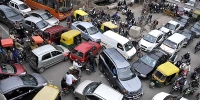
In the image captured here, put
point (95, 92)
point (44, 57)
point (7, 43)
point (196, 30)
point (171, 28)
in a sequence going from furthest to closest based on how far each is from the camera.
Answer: point (196, 30) → point (171, 28) → point (7, 43) → point (44, 57) → point (95, 92)

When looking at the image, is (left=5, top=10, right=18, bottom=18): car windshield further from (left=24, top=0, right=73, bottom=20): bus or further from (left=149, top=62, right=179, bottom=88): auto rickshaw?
(left=149, top=62, right=179, bottom=88): auto rickshaw

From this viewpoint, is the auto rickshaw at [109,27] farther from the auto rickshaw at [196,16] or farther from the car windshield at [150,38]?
the auto rickshaw at [196,16]

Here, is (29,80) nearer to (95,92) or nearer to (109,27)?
(95,92)

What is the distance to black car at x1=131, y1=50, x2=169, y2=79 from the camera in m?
15.3

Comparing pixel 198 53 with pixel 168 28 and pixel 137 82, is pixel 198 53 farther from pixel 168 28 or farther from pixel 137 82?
pixel 137 82

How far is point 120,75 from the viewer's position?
13594 millimetres

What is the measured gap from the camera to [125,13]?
87.3ft

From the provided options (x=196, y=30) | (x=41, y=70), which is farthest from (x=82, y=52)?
(x=196, y=30)

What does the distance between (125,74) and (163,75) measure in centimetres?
294

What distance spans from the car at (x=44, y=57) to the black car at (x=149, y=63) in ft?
19.2

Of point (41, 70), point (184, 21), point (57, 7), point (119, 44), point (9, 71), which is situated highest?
point (57, 7)

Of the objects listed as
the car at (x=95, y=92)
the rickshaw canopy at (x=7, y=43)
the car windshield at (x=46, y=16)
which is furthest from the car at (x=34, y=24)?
the car at (x=95, y=92)

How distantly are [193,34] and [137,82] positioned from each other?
1262 centimetres

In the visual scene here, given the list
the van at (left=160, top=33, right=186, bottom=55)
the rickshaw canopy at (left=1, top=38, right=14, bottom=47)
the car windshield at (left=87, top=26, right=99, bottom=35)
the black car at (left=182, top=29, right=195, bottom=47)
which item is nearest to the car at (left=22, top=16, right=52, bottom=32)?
the rickshaw canopy at (left=1, top=38, right=14, bottom=47)
